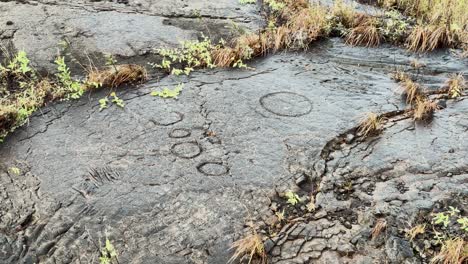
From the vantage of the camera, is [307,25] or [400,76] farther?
[307,25]

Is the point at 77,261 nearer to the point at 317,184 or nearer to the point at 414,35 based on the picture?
the point at 317,184

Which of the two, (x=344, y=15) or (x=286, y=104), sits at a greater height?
(x=344, y=15)

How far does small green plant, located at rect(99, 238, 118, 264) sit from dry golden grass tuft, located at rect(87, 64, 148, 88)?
2.69 m

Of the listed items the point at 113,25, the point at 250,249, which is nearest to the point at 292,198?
the point at 250,249

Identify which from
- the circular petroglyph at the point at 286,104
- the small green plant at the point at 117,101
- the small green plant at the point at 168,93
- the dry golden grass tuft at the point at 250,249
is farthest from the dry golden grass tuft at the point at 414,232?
the small green plant at the point at 117,101

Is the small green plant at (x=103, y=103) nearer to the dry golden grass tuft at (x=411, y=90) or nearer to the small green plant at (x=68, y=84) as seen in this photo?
the small green plant at (x=68, y=84)

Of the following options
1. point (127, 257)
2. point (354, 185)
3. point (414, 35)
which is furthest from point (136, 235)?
point (414, 35)

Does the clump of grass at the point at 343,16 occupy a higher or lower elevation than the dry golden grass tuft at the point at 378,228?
higher

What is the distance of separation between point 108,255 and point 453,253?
258cm

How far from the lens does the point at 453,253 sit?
3.37 meters

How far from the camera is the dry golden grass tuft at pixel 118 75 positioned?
566 cm

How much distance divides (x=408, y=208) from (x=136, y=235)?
2.28m

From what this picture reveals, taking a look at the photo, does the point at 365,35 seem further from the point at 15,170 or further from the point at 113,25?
the point at 15,170

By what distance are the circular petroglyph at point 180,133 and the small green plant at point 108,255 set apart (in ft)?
5.17
